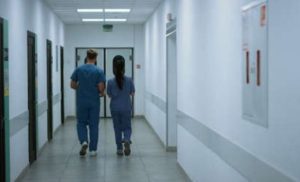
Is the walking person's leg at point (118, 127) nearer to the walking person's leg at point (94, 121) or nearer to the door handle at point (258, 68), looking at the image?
the walking person's leg at point (94, 121)

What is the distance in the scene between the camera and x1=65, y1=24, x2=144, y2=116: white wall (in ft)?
51.2

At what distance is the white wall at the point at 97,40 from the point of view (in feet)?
51.2

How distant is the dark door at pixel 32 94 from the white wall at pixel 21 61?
26 cm

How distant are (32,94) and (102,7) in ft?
12.2

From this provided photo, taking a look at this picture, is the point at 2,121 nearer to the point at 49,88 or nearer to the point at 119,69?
the point at 119,69

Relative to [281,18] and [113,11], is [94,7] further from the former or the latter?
[281,18]

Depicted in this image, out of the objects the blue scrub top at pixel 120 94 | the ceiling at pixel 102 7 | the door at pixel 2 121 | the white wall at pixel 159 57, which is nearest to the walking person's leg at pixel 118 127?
the blue scrub top at pixel 120 94

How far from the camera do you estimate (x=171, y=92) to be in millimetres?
9195

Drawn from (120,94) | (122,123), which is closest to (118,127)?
(122,123)

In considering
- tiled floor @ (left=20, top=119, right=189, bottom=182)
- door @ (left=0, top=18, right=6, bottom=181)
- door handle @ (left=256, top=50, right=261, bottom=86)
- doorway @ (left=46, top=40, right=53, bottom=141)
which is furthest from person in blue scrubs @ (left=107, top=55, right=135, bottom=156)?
door handle @ (left=256, top=50, right=261, bottom=86)

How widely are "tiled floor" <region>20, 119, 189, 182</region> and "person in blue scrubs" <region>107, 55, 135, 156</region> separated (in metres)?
0.46

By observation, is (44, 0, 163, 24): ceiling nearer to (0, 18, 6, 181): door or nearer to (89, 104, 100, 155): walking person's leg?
(89, 104, 100, 155): walking person's leg

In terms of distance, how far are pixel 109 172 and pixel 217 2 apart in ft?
11.2

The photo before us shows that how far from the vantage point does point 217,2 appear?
192 inches
